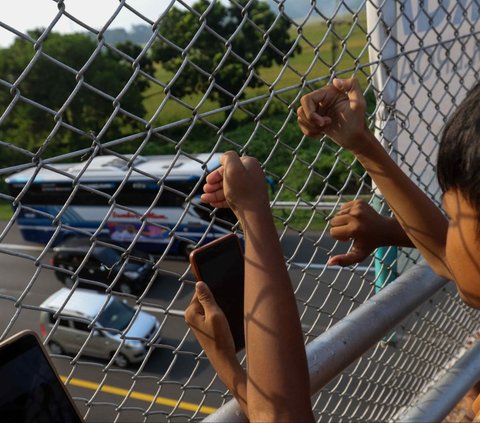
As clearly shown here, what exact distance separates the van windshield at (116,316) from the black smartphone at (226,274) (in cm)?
565

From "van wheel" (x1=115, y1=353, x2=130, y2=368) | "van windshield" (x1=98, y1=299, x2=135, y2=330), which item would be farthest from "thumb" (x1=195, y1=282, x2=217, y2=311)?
"van wheel" (x1=115, y1=353, x2=130, y2=368)

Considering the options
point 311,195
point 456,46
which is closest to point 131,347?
point 311,195

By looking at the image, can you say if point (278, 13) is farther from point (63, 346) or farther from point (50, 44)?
point (50, 44)

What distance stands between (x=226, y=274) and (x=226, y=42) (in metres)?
0.46

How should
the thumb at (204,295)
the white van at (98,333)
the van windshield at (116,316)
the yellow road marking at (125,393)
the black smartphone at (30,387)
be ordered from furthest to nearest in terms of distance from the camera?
the van windshield at (116,316), the white van at (98,333), the yellow road marking at (125,393), the thumb at (204,295), the black smartphone at (30,387)

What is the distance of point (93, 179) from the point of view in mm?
7055

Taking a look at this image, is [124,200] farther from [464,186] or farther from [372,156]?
[464,186]

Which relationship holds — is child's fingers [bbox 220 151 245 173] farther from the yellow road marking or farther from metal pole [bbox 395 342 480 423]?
the yellow road marking

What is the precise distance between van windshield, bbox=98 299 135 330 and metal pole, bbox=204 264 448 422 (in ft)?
17.7

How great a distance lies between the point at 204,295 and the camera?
0.80 metres

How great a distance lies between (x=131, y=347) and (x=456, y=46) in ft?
17.6

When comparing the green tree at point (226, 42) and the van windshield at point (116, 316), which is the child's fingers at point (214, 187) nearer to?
the green tree at point (226, 42)

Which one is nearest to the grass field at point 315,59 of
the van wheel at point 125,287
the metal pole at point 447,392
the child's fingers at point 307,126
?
the child's fingers at point 307,126

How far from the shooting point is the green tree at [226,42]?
1.00 meters
